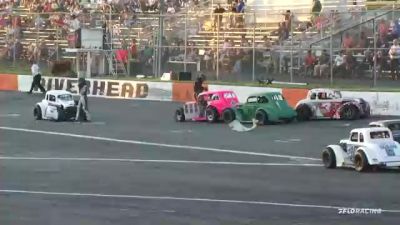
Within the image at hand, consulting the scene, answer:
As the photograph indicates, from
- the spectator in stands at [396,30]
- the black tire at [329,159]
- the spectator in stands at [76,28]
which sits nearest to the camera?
the black tire at [329,159]

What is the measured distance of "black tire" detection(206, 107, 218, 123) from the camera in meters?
30.2

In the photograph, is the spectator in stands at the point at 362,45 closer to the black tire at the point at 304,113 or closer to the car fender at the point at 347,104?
the car fender at the point at 347,104

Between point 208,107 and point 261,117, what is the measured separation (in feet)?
7.14

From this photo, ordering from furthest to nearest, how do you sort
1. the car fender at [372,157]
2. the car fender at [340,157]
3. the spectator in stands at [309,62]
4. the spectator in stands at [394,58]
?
1. the spectator in stands at [309,62]
2. the spectator in stands at [394,58]
3. the car fender at [340,157]
4. the car fender at [372,157]

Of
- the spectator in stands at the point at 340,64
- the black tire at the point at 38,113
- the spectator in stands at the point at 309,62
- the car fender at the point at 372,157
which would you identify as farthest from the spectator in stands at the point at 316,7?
the car fender at the point at 372,157

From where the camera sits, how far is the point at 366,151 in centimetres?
1798

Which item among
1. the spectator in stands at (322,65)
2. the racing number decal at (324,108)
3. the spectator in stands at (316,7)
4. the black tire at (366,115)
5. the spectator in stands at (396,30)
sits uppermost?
the spectator in stands at (316,7)

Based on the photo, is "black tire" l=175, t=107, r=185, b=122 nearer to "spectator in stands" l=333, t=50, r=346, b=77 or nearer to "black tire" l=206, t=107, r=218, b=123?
"black tire" l=206, t=107, r=218, b=123

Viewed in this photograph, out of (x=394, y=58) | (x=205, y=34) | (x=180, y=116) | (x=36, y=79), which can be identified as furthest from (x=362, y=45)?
(x=36, y=79)

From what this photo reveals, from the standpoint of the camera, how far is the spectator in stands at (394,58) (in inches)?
1287

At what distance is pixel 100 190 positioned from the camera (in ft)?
51.5

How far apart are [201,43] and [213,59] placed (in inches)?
41.6

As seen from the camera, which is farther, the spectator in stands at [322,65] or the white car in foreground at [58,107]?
the spectator in stands at [322,65]

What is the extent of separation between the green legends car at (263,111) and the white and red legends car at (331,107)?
1.77 feet
